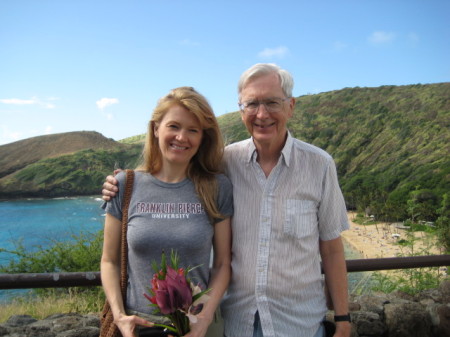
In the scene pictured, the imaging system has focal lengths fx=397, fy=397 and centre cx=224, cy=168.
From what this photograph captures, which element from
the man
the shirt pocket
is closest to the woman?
the man

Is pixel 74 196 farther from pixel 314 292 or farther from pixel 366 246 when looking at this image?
pixel 314 292

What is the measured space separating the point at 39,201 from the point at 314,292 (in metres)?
86.1

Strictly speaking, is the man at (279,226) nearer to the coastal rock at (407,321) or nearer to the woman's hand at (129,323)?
the woman's hand at (129,323)

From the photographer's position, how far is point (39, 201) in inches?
3123

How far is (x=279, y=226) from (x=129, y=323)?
0.82 m

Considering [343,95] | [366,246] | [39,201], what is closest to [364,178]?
[366,246]

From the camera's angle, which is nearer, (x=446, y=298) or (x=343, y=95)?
(x=446, y=298)

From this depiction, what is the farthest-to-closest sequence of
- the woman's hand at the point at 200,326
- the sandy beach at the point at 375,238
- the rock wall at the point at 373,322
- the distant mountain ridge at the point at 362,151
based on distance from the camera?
the distant mountain ridge at the point at 362,151 < the sandy beach at the point at 375,238 < the rock wall at the point at 373,322 < the woman's hand at the point at 200,326

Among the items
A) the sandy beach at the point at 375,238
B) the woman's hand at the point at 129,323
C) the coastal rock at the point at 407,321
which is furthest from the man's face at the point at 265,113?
the sandy beach at the point at 375,238

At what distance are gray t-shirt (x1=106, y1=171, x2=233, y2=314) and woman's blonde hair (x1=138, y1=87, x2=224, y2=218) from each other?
0.05 metres

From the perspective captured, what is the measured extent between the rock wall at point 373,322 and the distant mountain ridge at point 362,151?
50852 mm

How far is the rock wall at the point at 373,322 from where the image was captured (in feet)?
8.63

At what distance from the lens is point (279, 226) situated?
76.5 inches

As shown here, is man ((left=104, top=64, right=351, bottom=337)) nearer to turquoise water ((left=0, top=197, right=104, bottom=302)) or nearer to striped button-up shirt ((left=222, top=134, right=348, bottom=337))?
striped button-up shirt ((left=222, top=134, right=348, bottom=337))
